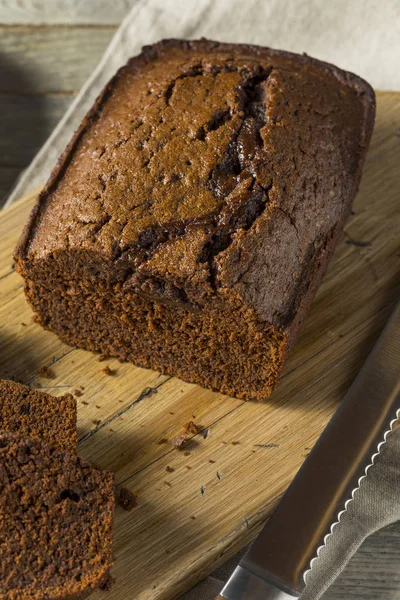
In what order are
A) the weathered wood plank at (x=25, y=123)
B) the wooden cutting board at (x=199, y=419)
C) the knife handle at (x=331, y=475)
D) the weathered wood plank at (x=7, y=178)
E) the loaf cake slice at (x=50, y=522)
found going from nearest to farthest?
the loaf cake slice at (x=50, y=522)
the knife handle at (x=331, y=475)
the wooden cutting board at (x=199, y=419)
the weathered wood plank at (x=7, y=178)
the weathered wood plank at (x=25, y=123)

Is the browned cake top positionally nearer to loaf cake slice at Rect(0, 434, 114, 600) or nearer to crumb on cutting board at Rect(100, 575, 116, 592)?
loaf cake slice at Rect(0, 434, 114, 600)

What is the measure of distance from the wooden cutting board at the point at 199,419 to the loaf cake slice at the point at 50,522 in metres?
0.24

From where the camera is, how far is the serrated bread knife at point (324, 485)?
300cm

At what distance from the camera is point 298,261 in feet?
11.5

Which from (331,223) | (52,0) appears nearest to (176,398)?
(331,223)

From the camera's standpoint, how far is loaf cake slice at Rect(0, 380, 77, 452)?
10.8 ft

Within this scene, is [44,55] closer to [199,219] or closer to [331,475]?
[199,219]

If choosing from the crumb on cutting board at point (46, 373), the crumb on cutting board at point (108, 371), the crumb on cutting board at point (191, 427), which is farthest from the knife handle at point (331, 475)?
the crumb on cutting board at point (46, 373)

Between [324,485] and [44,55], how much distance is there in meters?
3.77

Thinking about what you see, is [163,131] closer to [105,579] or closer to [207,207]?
[207,207]

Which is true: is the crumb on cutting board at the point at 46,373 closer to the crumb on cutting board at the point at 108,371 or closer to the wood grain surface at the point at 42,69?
the crumb on cutting board at the point at 108,371

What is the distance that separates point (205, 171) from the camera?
3414 millimetres

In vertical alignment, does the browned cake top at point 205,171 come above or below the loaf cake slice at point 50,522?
above

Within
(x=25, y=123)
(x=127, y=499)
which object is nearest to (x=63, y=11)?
(x=25, y=123)
